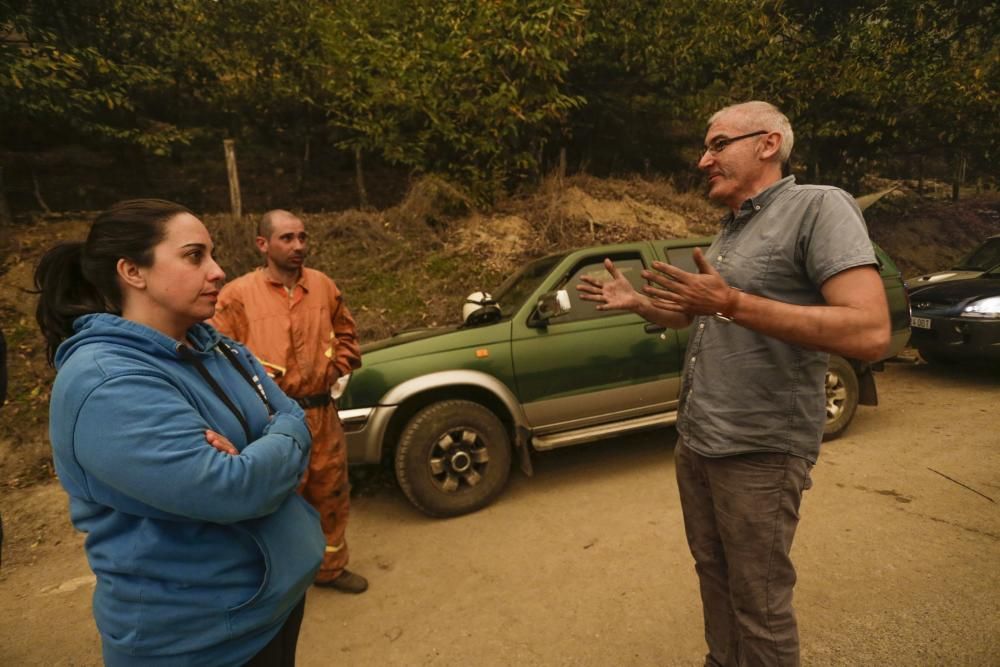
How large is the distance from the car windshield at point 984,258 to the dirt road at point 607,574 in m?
4.10

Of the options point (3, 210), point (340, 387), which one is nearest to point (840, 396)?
point (340, 387)

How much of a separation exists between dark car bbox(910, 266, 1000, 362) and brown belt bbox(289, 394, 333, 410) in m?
6.13


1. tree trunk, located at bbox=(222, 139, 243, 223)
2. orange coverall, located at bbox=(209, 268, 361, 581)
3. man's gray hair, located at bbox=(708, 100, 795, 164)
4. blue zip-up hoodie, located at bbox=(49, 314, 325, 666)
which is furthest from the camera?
tree trunk, located at bbox=(222, 139, 243, 223)

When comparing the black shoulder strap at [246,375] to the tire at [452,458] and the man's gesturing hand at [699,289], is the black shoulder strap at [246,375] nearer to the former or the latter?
the man's gesturing hand at [699,289]

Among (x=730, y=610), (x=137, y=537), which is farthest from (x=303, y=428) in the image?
(x=730, y=610)

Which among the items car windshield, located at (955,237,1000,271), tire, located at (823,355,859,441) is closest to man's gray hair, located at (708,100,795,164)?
tire, located at (823,355,859,441)

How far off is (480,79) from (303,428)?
8.01 metres

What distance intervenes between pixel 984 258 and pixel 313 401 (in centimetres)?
910

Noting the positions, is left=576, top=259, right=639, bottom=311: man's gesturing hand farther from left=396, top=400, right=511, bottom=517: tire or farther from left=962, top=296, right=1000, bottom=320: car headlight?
left=962, top=296, right=1000, bottom=320: car headlight

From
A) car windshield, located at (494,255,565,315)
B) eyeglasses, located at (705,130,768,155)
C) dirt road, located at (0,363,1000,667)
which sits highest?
eyeglasses, located at (705,130,768,155)

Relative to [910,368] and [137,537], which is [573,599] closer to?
[137,537]

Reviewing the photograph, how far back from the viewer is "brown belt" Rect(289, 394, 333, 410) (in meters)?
3.20

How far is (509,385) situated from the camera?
14.1 feet

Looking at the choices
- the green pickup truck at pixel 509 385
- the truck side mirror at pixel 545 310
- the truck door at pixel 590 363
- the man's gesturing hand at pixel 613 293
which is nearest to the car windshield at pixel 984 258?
the green pickup truck at pixel 509 385
